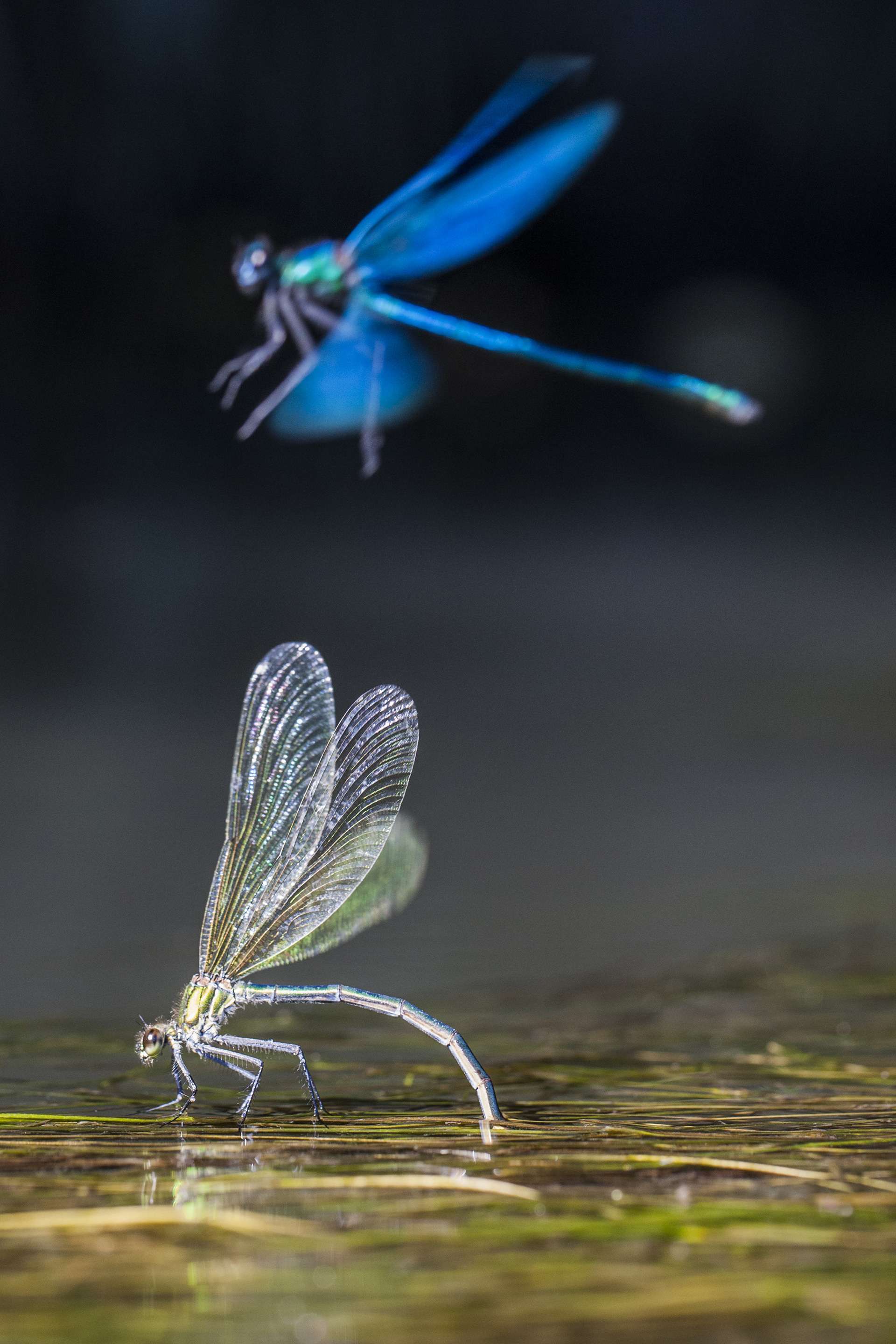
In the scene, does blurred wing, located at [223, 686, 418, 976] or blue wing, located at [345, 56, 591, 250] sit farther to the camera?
blurred wing, located at [223, 686, 418, 976]

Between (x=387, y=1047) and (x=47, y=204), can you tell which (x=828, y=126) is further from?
(x=387, y=1047)

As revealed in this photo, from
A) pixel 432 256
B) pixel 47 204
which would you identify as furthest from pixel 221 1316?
pixel 47 204

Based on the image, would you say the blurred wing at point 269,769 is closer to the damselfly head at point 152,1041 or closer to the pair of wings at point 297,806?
the pair of wings at point 297,806

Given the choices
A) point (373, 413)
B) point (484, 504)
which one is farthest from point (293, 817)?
point (484, 504)

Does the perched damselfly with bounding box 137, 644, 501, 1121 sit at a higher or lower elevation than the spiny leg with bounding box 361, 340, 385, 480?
lower

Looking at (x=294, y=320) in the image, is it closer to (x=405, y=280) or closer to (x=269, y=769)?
(x=405, y=280)

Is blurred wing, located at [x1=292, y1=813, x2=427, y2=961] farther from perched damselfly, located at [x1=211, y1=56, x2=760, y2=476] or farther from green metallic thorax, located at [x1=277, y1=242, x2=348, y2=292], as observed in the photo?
green metallic thorax, located at [x1=277, y1=242, x2=348, y2=292]

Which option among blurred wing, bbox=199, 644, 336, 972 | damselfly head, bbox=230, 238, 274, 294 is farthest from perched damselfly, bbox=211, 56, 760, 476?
blurred wing, bbox=199, 644, 336, 972
